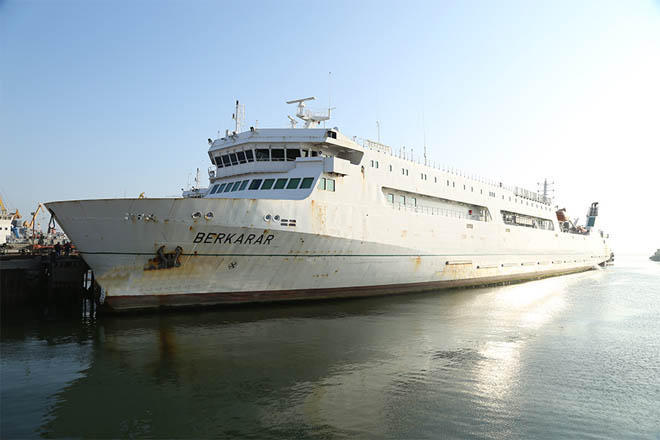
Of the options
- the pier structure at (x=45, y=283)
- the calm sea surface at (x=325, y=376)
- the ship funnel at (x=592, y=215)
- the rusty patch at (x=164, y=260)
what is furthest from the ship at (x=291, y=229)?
the ship funnel at (x=592, y=215)

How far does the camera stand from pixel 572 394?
25.9 feet

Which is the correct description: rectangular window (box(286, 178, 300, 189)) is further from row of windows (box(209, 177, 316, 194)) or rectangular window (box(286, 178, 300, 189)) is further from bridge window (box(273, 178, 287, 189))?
bridge window (box(273, 178, 287, 189))

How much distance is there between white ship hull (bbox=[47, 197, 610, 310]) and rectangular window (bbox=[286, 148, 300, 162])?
9.38ft

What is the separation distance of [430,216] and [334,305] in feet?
26.4

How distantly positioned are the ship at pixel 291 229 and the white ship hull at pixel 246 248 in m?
0.04

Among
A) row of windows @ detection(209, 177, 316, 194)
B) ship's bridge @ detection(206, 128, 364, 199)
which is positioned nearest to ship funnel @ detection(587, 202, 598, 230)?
ship's bridge @ detection(206, 128, 364, 199)

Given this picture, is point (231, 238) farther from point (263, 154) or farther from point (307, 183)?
point (263, 154)

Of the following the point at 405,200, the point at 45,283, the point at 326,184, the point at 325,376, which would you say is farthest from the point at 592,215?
the point at 45,283

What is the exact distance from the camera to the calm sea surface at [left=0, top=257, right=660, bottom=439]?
643 centimetres

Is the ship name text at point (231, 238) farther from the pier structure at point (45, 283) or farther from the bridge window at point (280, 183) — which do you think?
the pier structure at point (45, 283)

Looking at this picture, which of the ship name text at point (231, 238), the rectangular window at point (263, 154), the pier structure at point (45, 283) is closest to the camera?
the ship name text at point (231, 238)

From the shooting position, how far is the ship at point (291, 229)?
13297mm

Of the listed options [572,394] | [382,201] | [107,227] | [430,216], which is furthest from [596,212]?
[107,227]

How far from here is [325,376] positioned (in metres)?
8.61
